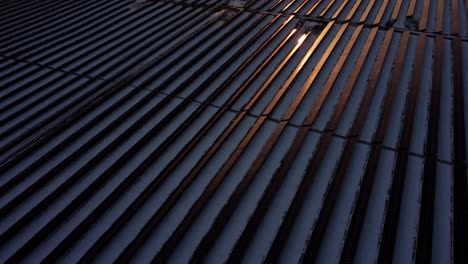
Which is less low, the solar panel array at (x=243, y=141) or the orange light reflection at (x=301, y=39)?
the orange light reflection at (x=301, y=39)

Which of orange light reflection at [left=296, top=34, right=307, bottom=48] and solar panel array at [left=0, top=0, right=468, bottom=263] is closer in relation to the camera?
solar panel array at [left=0, top=0, right=468, bottom=263]

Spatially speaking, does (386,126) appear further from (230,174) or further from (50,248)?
(50,248)

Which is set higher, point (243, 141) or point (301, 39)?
point (301, 39)

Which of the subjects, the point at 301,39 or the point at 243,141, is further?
the point at 301,39

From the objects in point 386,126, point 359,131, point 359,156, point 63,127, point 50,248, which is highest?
point 386,126

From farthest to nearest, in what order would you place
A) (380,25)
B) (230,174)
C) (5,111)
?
(380,25), (5,111), (230,174)

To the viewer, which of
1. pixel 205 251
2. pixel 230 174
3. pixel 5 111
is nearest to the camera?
pixel 205 251

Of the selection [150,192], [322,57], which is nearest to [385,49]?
[322,57]

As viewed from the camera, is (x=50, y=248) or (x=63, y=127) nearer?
(x=50, y=248)

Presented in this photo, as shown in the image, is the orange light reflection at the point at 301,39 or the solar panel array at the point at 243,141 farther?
the orange light reflection at the point at 301,39

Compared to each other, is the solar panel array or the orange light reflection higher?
the orange light reflection

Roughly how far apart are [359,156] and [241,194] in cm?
158

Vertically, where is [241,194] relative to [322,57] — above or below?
below

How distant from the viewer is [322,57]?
5.60 m
